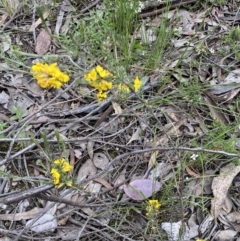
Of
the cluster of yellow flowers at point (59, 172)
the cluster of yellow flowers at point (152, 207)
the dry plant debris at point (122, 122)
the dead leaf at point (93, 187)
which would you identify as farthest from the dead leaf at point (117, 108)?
the cluster of yellow flowers at point (59, 172)

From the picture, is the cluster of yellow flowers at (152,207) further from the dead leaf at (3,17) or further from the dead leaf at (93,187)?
the dead leaf at (3,17)

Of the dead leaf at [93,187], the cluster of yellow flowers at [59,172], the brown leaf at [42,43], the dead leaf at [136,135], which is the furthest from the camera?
the brown leaf at [42,43]

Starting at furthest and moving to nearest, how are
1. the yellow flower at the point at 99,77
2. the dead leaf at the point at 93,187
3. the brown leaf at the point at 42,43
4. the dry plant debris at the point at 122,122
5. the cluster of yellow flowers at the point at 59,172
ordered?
1. the brown leaf at the point at 42,43
2. the dead leaf at the point at 93,187
3. the dry plant debris at the point at 122,122
4. the yellow flower at the point at 99,77
5. the cluster of yellow flowers at the point at 59,172

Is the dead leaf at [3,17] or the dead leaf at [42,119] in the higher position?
the dead leaf at [3,17]

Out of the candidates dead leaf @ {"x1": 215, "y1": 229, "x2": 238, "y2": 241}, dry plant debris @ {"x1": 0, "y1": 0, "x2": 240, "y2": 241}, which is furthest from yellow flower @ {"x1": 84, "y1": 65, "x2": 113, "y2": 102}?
dead leaf @ {"x1": 215, "y1": 229, "x2": 238, "y2": 241}

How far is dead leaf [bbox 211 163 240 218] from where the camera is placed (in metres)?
1.72

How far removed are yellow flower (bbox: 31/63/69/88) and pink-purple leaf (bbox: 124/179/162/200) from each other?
18.2 inches

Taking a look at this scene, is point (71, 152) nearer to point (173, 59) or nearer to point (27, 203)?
point (27, 203)

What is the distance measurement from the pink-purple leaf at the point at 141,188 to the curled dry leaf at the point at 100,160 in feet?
0.45

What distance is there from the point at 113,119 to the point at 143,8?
0.61m

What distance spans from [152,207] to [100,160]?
340 millimetres

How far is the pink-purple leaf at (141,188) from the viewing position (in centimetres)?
168

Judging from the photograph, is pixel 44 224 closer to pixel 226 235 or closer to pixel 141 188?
pixel 141 188

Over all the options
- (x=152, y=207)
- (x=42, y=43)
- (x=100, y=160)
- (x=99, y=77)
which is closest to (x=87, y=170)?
(x=100, y=160)
